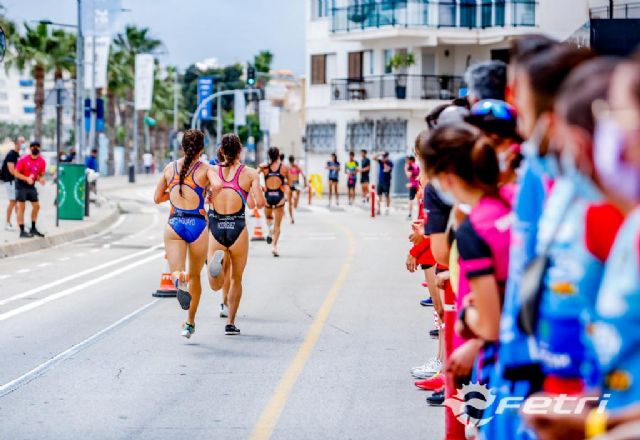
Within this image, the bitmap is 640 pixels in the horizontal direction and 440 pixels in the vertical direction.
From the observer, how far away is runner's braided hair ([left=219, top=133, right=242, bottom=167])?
40.7 feet

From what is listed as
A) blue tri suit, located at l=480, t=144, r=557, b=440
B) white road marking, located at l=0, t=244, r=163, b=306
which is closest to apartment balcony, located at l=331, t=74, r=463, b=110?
white road marking, located at l=0, t=244, r=163, b=306

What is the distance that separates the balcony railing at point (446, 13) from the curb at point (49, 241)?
29.5 metres

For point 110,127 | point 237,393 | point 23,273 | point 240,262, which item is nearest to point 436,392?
point 237,393

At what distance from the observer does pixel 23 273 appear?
19.4 meters

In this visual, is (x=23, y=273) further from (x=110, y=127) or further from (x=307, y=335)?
(x=110, y=127)

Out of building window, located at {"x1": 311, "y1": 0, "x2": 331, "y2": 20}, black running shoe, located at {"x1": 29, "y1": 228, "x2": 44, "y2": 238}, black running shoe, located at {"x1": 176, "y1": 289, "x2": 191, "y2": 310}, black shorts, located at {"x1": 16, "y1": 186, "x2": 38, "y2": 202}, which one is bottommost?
black running shoe, located at {"x1": 29, "y1": 228, "x2": 44, "y2": 238}

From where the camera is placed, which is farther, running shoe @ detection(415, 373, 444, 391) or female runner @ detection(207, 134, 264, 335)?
female runner @ detection(207, 134, 264, 335)

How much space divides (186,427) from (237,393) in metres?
1.25

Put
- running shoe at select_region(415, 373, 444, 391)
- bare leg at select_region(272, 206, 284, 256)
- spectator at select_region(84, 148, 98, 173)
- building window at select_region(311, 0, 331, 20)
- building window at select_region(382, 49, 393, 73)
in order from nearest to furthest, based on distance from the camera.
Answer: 1. running shoe at select_region(415, 373, 444, 391)
2. bare leg at select_region(272, 206, 284, 256)
3. spectator at select_region(84, 148, 98, 173)
4. building window at select_region(382, 49, 393, 73)
5. building window at select_region(311, 0, 331, 20)

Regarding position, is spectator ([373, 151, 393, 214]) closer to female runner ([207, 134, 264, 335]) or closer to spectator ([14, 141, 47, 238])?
spectator ([14, 141, 47, 238])

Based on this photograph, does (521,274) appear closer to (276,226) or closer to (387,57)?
(276,226)

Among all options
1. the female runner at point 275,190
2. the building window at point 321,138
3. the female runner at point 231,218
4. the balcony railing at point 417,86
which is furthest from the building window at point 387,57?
the female runner at point 231,218

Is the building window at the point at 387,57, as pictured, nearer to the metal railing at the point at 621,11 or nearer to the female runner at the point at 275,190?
the metal railing at the point at 621,11

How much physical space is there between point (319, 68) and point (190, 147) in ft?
182
